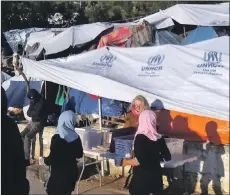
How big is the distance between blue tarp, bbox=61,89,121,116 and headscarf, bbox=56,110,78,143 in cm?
294

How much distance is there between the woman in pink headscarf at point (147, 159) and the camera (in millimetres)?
5266

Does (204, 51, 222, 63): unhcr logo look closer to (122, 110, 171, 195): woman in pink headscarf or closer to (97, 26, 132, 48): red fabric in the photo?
(122, 110, 171, 195): woman in pink headscarf

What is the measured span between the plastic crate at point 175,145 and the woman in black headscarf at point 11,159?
3590 millimetres

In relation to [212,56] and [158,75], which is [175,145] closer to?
[158,75]

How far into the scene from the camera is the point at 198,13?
33.1 ft

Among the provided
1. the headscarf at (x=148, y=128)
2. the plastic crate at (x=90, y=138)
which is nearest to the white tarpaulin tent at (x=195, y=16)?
the plastic crate at (x=90, y=138)

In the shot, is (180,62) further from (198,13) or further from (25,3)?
(25,3)

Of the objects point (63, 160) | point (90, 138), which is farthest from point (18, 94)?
point (63, 160)

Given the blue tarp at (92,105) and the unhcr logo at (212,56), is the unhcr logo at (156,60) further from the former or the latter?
the blue tarp at (92,105)

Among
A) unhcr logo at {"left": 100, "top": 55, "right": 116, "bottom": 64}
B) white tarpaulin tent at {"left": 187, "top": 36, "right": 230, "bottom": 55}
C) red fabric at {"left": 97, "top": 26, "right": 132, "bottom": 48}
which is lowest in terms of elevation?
unhcr logo at {"left": 100, "top": 55, "right": 116, "bottom": 64}

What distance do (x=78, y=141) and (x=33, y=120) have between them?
3829 millimetres

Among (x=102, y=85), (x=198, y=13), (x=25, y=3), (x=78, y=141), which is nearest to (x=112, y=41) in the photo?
(x=198, y=13)

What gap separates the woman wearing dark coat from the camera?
567cm

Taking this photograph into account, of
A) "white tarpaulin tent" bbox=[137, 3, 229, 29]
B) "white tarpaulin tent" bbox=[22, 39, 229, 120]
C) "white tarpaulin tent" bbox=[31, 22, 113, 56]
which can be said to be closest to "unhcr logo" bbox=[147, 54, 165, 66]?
"white tarpaulin tent" bbox=[22, 39, 229, 120]
